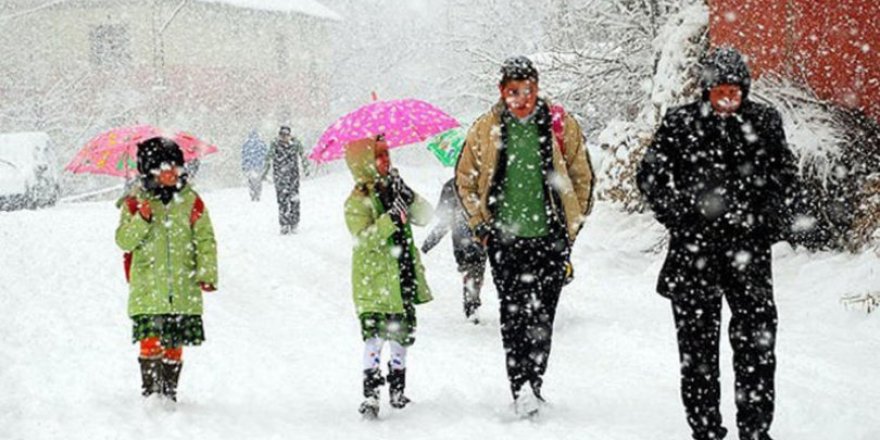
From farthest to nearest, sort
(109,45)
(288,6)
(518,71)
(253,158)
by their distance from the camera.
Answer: (288,6) → (109,45) → (253,158) → (518,71)

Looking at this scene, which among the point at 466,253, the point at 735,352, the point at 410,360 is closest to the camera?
the point at 735,352

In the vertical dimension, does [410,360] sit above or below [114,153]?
below

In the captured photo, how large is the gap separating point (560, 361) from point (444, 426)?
2.14 m

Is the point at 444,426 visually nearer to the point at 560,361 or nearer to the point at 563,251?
the point at 563,251

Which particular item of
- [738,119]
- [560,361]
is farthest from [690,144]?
[560,361]

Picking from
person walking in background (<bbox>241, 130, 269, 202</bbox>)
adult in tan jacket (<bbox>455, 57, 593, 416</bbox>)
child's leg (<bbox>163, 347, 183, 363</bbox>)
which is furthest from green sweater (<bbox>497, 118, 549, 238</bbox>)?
person walking in background (<bbox>241, 130, 269, 202</bbox>)

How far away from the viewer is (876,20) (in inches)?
377

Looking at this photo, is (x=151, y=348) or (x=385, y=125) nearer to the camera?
(x=151, y=348)

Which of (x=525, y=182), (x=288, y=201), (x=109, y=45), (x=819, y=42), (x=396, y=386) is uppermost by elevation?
(x=109, y=45)

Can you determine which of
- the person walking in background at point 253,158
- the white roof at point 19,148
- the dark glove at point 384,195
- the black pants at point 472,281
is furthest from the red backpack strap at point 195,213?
the person walking in background at point 253,158

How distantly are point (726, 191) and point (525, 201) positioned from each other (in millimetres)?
1366

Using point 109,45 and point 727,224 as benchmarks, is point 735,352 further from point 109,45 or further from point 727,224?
point 109,45

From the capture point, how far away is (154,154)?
6.20 metres

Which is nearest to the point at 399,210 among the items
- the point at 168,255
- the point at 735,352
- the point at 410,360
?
the point at 168,255
